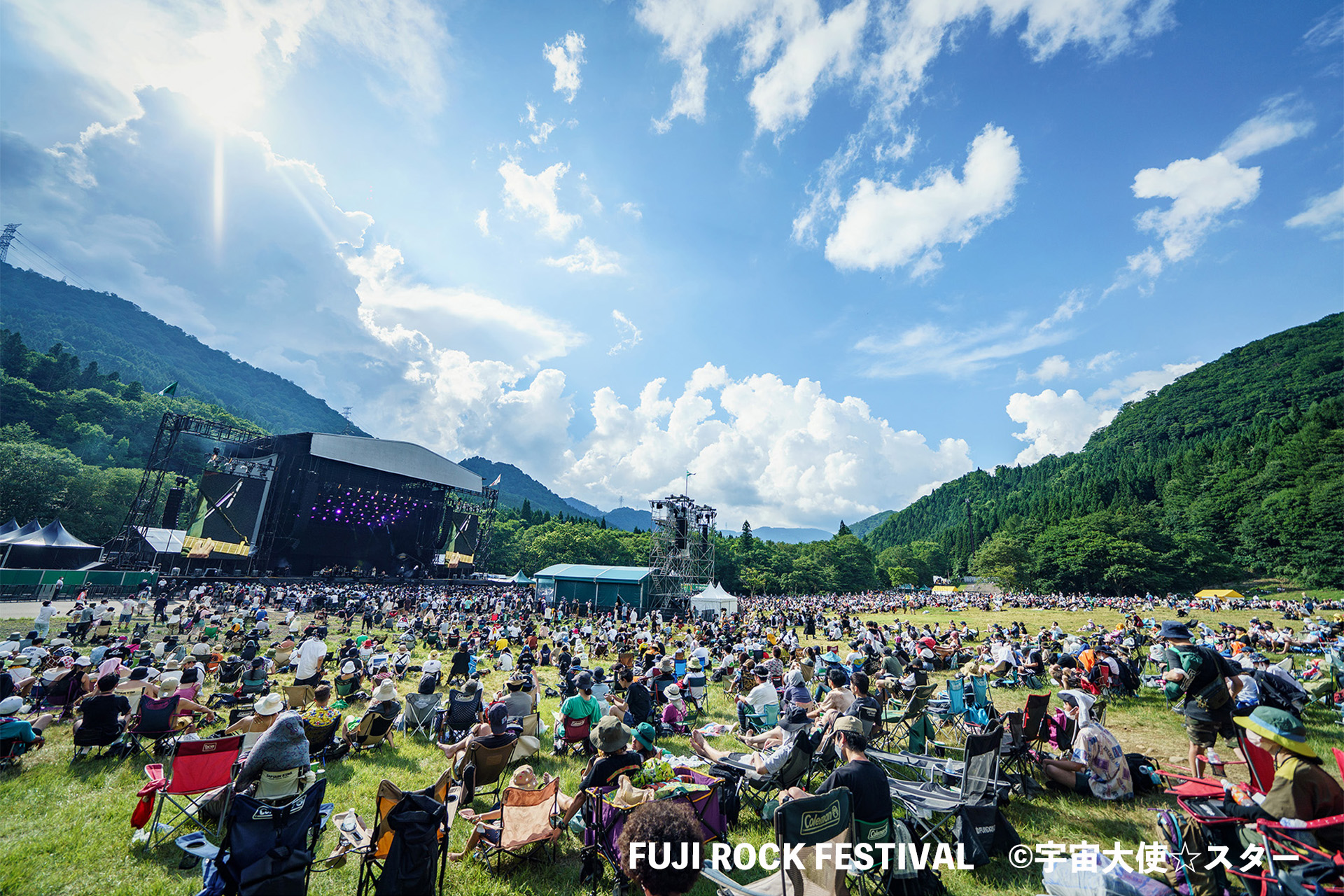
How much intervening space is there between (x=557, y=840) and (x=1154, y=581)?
66.6m

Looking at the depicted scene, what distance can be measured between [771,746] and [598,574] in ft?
77.7

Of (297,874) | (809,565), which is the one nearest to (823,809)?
(297,874)

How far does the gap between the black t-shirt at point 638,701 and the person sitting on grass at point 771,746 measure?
133 cm

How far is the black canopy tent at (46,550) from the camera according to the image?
25938 millimetres

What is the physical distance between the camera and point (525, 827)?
14.0 feet

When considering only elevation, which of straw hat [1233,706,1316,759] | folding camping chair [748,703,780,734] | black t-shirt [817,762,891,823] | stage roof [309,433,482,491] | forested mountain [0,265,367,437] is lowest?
folding camping chair [748,703,780,734]

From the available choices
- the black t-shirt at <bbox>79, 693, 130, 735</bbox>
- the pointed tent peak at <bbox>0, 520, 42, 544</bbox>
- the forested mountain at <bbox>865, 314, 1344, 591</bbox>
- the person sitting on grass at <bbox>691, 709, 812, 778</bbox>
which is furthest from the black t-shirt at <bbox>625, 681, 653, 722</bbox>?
the forested mountain at <bbox>865, 314, 1344, 591</bbox>

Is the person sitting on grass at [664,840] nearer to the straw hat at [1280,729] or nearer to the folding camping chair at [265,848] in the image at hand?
the folding camping chair at [265,848]

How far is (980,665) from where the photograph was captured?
38.1 feet

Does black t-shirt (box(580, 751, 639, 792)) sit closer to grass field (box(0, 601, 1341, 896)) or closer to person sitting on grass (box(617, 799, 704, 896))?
grass field (box(0, 601, 1341, 896))

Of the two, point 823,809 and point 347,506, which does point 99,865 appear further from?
point 347,506

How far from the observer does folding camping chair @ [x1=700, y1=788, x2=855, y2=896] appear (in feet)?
9.93

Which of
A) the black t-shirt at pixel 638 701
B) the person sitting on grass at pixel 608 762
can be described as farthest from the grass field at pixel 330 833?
the black t-shirt at pixel 638 701

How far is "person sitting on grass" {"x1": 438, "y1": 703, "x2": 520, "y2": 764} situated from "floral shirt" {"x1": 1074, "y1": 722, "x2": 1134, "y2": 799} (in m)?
6.01
